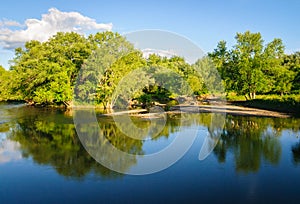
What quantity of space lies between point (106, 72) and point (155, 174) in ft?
75.8

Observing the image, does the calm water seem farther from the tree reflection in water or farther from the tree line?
the tree line

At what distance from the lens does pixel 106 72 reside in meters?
31.8

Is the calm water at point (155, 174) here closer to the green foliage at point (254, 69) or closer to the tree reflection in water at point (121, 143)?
the tree reflection in water at point (121, 143)

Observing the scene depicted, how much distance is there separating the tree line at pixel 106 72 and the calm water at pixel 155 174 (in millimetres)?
16381

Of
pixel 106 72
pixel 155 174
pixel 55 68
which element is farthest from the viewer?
pixel 55 68

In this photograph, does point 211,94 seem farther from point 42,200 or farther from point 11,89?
point 42,200

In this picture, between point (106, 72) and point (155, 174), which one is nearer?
point (155, 174)

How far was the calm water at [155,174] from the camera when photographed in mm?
8008

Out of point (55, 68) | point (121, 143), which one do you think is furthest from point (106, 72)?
point (121, 143)

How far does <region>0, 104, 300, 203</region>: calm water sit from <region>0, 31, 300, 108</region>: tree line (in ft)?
53.7

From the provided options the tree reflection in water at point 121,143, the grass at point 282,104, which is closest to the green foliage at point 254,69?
the grass at point 282,104

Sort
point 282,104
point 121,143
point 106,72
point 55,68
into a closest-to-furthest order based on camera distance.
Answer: point 121,143
point 282,104
point 106,72
point 55,68

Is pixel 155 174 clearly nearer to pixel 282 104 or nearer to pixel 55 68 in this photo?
pixel 282 104

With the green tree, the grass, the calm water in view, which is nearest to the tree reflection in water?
the calm water
